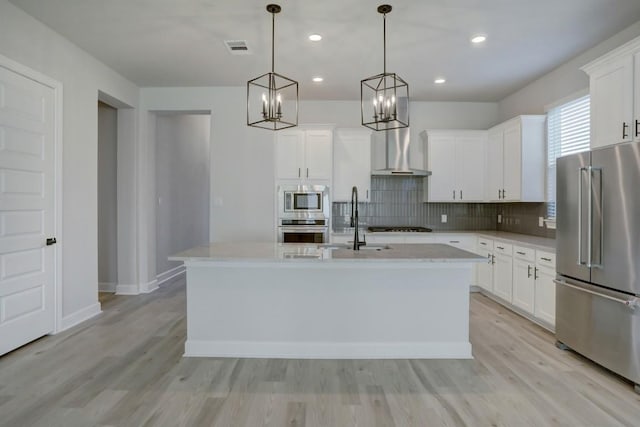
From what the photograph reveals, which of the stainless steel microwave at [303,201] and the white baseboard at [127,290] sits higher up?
the stainless steel microwave at [303,201]

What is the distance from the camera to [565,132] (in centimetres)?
417

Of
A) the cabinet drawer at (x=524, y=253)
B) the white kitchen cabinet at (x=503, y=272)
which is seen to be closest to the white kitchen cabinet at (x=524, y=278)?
the cabinet drawer at (x=524, y=253)

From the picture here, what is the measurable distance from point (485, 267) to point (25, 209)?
5.12 m

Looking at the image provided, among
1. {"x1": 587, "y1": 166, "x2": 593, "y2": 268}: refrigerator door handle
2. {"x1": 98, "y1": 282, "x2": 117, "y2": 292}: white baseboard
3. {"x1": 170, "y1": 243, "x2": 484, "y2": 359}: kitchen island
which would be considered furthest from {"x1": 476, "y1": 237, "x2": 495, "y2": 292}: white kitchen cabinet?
{"x1": 98, "y1": 282, "x2": 117, "y2": 292}: white baseboard

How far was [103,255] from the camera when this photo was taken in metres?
5.15

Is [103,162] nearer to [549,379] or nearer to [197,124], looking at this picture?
[197,124]

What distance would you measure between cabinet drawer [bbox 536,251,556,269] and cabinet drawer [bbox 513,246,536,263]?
0.09 m

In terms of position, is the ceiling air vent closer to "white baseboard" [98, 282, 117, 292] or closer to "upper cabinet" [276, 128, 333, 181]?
"upper cabinet" [276, 128, 333, 181]

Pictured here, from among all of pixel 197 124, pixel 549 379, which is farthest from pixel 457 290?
pixel 197 124

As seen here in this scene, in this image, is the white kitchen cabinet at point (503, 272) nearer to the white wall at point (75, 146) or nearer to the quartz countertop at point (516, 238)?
the quartz countertop at point (516, 238)

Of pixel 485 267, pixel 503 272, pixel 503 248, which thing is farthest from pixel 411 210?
pixel 503 272

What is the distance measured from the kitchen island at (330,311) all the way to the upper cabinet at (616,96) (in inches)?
61.6

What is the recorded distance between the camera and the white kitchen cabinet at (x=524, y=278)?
385cm

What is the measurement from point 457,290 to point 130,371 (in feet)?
8.45
